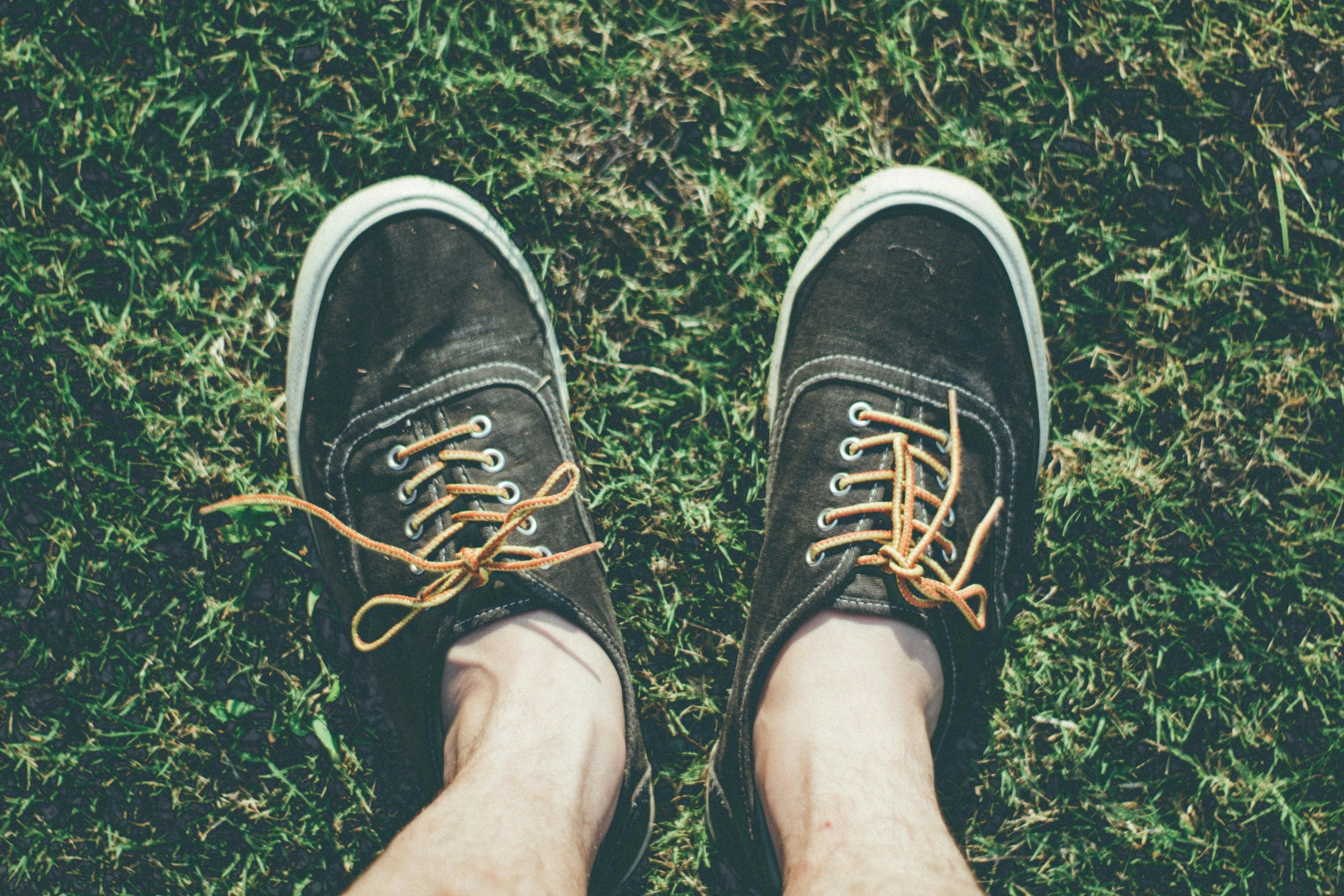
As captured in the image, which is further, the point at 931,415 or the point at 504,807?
the point at 931,415

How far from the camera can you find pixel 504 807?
1381mm

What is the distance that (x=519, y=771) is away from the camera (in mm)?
1442

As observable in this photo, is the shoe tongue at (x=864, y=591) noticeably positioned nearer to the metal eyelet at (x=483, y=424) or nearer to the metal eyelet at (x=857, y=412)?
the metal eyelet at (x=857, y=412)

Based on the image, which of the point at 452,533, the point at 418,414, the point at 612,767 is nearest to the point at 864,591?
the point at 612,767

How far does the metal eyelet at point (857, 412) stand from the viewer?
1686 mm

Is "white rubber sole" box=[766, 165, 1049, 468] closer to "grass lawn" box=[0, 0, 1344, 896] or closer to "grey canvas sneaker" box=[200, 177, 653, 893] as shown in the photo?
"grass lawn" box=[0, 0, 1344, 896]

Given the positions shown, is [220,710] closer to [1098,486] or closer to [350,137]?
[350,137]

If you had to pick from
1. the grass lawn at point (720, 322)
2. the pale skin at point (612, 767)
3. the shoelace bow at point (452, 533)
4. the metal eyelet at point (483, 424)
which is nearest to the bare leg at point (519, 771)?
the pale skin at point (612, 767)

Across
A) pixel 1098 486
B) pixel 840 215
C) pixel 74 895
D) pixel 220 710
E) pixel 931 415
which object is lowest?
pixel 74 895

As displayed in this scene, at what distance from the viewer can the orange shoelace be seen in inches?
61.5

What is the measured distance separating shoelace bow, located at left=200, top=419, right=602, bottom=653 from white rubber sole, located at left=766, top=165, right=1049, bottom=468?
0.54 m

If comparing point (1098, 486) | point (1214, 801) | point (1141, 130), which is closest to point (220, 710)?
point (1098, 486)

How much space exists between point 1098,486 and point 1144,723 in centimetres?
53

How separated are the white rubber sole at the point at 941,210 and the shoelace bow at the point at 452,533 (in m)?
0.54
